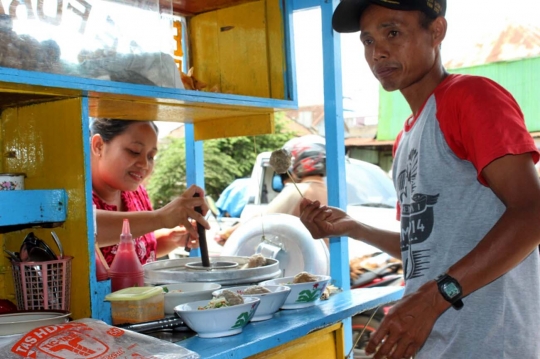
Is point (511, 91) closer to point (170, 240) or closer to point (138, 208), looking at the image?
point (170, 240)

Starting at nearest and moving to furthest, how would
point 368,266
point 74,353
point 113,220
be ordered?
point 74,353
point 113,220
point 368,266

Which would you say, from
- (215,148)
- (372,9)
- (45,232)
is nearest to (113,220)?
(45,232)

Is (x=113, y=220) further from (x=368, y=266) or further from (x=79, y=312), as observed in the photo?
(x=368, y=266)

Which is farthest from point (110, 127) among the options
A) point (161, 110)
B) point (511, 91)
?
point (511, 91)

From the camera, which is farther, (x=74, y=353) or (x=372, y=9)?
(x=372, y=9)

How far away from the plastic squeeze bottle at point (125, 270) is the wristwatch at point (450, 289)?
3.04 ft

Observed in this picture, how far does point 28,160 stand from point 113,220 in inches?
23.0

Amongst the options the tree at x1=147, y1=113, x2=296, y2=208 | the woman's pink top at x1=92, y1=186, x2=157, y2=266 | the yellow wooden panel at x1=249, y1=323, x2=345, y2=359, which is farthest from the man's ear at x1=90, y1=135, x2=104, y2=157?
the tree at x1=147, y1=113, x2=296, y2=208

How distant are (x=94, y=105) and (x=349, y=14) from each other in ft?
3.00

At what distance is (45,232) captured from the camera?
5.92ft

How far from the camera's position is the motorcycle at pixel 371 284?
474 cm

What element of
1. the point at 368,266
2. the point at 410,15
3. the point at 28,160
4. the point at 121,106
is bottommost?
the point at 368,266

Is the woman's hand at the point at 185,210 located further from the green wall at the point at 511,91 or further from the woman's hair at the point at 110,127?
the green wall at the point at 511,91

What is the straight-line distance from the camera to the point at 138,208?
290cm
